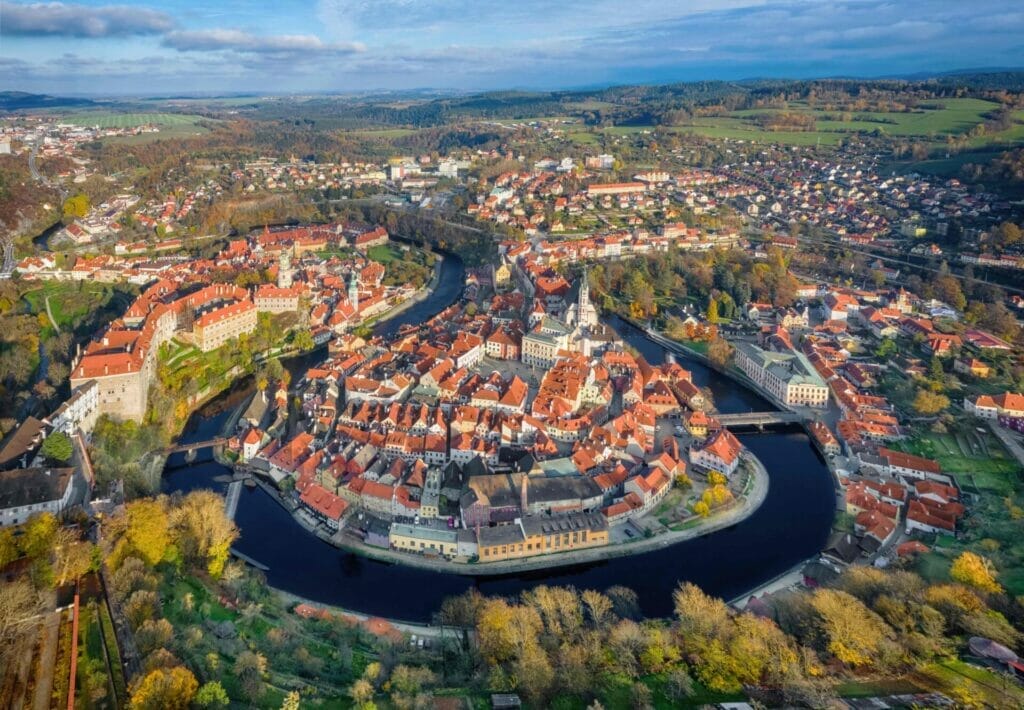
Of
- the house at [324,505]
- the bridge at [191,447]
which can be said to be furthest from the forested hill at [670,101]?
the house at [324,505]

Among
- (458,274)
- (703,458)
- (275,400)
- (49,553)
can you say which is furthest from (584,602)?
(458,274)

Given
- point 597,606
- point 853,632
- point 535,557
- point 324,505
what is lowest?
point 535,557

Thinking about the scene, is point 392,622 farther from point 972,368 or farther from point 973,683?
point 972,368

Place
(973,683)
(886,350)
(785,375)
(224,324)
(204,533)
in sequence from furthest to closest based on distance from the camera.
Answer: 1. (224,324)
2. (886,350)
3. (785,375)
4. (204,533)
5. (973,683)

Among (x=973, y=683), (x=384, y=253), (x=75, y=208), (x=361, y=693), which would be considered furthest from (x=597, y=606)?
(x=75, y=208)

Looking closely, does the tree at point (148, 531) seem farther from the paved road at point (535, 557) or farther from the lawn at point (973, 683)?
the lawn at point (973, 683)

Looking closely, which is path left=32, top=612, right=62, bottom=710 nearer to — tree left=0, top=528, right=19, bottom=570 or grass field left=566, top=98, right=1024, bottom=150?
tree left=0, top=528, right=19, bottom=570

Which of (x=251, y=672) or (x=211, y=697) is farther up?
(x=211, y=697)

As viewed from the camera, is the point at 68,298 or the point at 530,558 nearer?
the point at 530,558
